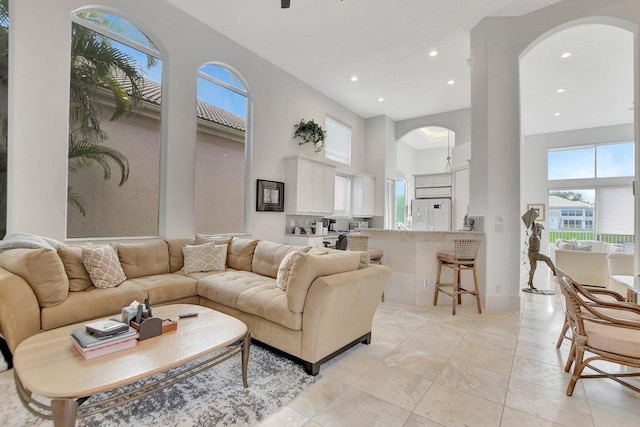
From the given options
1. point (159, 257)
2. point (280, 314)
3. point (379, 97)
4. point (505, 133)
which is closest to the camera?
point (280, 314)

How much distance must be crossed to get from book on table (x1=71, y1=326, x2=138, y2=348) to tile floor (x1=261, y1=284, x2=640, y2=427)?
38.2 inches

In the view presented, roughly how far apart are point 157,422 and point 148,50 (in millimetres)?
4257

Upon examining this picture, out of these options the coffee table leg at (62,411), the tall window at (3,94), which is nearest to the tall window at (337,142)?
the tall window at (3,94)

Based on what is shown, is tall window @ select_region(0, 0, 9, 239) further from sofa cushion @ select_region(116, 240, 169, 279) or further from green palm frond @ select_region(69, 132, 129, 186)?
sofa cushion @ select_region(116, 240, 169, 279)

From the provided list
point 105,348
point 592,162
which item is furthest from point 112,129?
point 592,162

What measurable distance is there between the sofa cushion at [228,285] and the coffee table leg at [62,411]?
152cm

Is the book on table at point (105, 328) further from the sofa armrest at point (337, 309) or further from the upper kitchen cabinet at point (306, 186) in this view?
the upper kitchen cabinet at point (306, 186)

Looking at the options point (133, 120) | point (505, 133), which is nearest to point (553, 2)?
point (505, 133)

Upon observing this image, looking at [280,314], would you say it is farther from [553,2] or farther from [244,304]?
[553,2]

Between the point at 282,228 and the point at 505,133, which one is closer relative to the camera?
the point at 505,133

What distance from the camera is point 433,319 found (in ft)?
11.8

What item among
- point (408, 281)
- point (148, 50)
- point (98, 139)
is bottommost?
point (408, 281)

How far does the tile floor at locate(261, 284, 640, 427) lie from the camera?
179 cm

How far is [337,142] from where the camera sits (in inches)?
288
